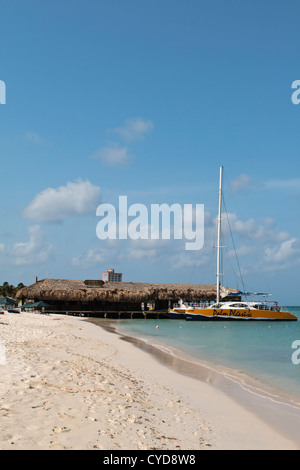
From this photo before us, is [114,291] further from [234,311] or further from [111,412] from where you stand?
[111,412]

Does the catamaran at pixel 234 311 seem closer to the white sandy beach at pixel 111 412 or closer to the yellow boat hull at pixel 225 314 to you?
the yellow boat hull at pixel 225 314

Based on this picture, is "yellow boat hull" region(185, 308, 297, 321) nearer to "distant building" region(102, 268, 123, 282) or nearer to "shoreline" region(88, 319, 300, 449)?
"shoreline" region(88, 319, 300, 449)

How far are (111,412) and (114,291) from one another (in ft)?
163

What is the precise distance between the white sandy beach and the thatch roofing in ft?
141

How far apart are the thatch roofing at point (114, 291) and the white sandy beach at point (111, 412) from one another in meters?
43.0

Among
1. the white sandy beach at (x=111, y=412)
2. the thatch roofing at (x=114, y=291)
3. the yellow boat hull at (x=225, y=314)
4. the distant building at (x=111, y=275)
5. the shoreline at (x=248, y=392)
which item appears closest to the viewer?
the white sandy beach at (x=111, y=412)

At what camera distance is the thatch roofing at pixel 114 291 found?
52562mm

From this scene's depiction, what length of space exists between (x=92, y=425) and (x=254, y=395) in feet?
19.1

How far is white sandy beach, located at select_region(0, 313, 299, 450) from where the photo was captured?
5234 mm

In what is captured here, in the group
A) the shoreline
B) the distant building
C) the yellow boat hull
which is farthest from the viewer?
the distant building

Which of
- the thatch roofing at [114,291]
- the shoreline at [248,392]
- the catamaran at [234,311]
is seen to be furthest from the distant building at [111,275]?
the shoreline at [248,392]

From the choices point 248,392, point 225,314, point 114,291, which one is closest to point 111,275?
point 114,291

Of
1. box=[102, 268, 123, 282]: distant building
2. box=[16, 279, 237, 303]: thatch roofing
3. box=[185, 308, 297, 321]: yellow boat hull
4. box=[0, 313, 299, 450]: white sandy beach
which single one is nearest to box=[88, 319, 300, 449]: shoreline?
box=[0, 313, 299, 450]: white sandy beach
